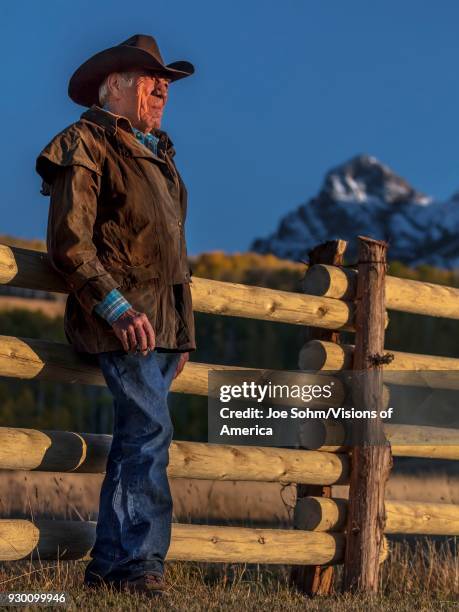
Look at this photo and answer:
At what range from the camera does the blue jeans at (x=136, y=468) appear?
179 inches

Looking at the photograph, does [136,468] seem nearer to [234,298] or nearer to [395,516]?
[234,298]

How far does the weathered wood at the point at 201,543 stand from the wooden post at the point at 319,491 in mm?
142

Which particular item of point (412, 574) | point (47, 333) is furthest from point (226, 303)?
point (47, 333)

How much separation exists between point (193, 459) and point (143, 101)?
6.40 feet

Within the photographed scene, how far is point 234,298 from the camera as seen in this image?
589 centimetres

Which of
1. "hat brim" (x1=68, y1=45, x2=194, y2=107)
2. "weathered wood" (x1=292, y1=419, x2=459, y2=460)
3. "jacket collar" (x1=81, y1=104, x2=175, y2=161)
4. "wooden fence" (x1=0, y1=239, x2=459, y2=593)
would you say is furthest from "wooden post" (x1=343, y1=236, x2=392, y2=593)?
"jacket collar" (x1=81, y1=104, x2=175, y2=161)

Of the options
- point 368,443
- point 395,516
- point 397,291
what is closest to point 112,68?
point 397,291

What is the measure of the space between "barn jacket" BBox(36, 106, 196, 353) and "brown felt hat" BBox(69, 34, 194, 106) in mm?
208

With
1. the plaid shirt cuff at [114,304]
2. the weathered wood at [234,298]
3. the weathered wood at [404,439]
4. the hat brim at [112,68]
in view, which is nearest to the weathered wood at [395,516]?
the weathered wood at [404,439]

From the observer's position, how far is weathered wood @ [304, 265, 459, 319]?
21.3 feet

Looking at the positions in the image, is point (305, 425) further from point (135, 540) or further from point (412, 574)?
point (135, 540)

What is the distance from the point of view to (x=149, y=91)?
4766 millimetres

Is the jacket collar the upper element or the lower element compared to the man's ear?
lower

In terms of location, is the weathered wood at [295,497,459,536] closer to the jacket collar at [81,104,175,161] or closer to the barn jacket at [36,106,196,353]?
the barn jacket at [36,106,196,353]
